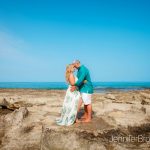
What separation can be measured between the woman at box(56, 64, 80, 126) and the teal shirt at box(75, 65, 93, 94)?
0.63ft

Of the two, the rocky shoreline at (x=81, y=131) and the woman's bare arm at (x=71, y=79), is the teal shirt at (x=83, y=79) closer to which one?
the woman's bare arm at (x=71, y=79)

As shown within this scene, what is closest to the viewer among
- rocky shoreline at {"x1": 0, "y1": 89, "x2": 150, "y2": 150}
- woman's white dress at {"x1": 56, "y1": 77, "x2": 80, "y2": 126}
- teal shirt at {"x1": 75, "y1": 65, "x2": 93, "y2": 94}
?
rocky shoreline at {"x1": 0, "y1": 89, "x2": 150, "y2": 150}

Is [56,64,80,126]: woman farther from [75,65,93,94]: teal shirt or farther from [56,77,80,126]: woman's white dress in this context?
[75,65,93,94]: teal shirt

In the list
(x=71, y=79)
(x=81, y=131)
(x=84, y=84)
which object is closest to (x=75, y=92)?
(x=84, y=84)

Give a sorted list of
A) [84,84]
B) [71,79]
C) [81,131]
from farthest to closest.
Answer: [84,84] → [71,79] → [81,131]

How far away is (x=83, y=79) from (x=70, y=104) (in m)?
1.09

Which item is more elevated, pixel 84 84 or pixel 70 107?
pixel 84 84

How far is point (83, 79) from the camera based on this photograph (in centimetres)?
864

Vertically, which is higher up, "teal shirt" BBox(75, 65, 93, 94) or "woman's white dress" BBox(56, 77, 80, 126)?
"teal shirt" BBox(75, 65, 93, 94)

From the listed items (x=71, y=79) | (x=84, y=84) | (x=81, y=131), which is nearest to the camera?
(x=81, y=131)

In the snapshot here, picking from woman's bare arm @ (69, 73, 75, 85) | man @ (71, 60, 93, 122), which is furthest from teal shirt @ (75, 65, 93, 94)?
woman's bare arm @ (69, 73, 75, 85)

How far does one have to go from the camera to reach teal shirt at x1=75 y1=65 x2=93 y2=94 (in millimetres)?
8587

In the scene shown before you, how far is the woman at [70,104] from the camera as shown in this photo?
866cm

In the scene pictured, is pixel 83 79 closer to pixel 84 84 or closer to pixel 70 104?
pixel 84 84
